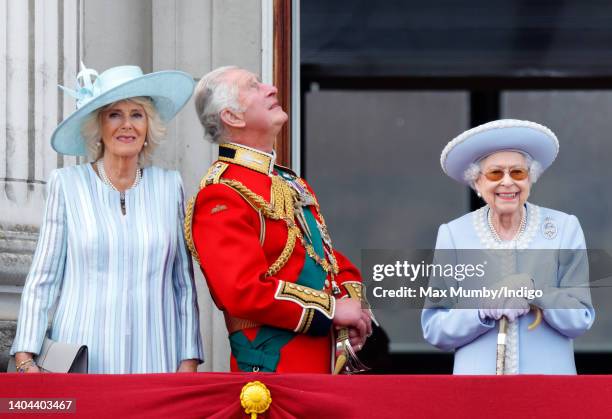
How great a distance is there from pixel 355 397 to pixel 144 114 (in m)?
1.19

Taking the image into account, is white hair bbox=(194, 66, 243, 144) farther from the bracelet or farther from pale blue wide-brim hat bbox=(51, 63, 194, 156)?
the bracelet

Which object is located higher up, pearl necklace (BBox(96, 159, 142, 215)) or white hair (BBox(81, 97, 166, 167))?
white hair (BBox(81, 97, 166, 167))

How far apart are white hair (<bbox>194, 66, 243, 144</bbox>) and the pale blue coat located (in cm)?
88

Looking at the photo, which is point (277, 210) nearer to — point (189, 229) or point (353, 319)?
point (189, 229)

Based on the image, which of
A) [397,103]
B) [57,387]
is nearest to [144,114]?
[57,387]

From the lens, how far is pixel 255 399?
171 inches

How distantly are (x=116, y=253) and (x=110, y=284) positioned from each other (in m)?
0.10

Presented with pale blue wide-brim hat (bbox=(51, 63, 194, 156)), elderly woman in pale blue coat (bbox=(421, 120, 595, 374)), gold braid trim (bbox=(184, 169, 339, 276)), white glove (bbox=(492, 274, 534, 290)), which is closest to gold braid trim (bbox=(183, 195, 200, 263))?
gold braid trim (bbox=(184, 169, 339, 276))

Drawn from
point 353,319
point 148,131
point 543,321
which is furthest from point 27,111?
point 543,321

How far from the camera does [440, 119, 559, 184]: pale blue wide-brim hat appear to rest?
4832mm

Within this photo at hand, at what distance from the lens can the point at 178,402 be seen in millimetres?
4344

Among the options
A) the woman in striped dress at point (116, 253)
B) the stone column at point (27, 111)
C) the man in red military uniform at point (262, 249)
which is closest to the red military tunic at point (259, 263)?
the man in red military uniform at point (262, 249)

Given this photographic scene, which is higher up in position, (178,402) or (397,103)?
(397,103)

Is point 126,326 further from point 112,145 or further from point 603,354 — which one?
point 603,354
